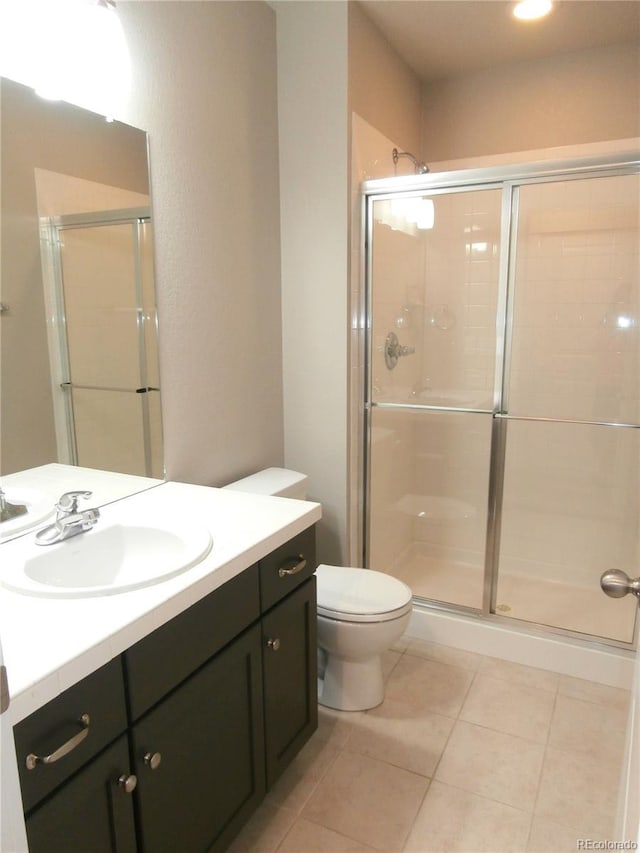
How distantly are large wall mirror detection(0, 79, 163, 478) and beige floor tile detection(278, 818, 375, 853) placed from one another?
1135 mm

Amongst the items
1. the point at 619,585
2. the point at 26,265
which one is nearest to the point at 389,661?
the point at 619,585

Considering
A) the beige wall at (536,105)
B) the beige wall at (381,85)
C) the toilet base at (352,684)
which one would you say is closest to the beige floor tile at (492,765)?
the toilet base at (352,684)

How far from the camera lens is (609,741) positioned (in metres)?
1.97

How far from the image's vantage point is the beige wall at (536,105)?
2721mm

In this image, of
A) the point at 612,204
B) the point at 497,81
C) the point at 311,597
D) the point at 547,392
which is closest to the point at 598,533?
the point at 547,392

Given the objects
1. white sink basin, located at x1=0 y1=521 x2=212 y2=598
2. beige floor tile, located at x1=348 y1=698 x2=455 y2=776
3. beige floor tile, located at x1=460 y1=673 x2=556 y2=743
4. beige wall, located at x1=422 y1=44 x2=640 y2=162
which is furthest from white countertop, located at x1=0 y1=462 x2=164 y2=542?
beige wall, located at x1=422 y1=44 x2=640 y2=162

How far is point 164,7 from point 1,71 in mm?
713

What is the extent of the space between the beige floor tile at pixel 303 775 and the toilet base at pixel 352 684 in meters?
0.16

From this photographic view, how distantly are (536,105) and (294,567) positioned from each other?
264 centimetres

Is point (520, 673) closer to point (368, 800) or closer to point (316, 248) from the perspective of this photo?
point (368, 800)

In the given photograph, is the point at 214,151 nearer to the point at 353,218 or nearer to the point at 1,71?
the point at 353,218

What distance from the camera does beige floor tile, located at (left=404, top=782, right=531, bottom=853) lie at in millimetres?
1579

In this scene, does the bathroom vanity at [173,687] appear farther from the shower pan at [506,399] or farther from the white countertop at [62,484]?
the shower pan at [506,399]

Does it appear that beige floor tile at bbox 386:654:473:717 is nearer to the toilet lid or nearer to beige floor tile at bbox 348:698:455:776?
beige floor tile at bbox 348:698:455:776
